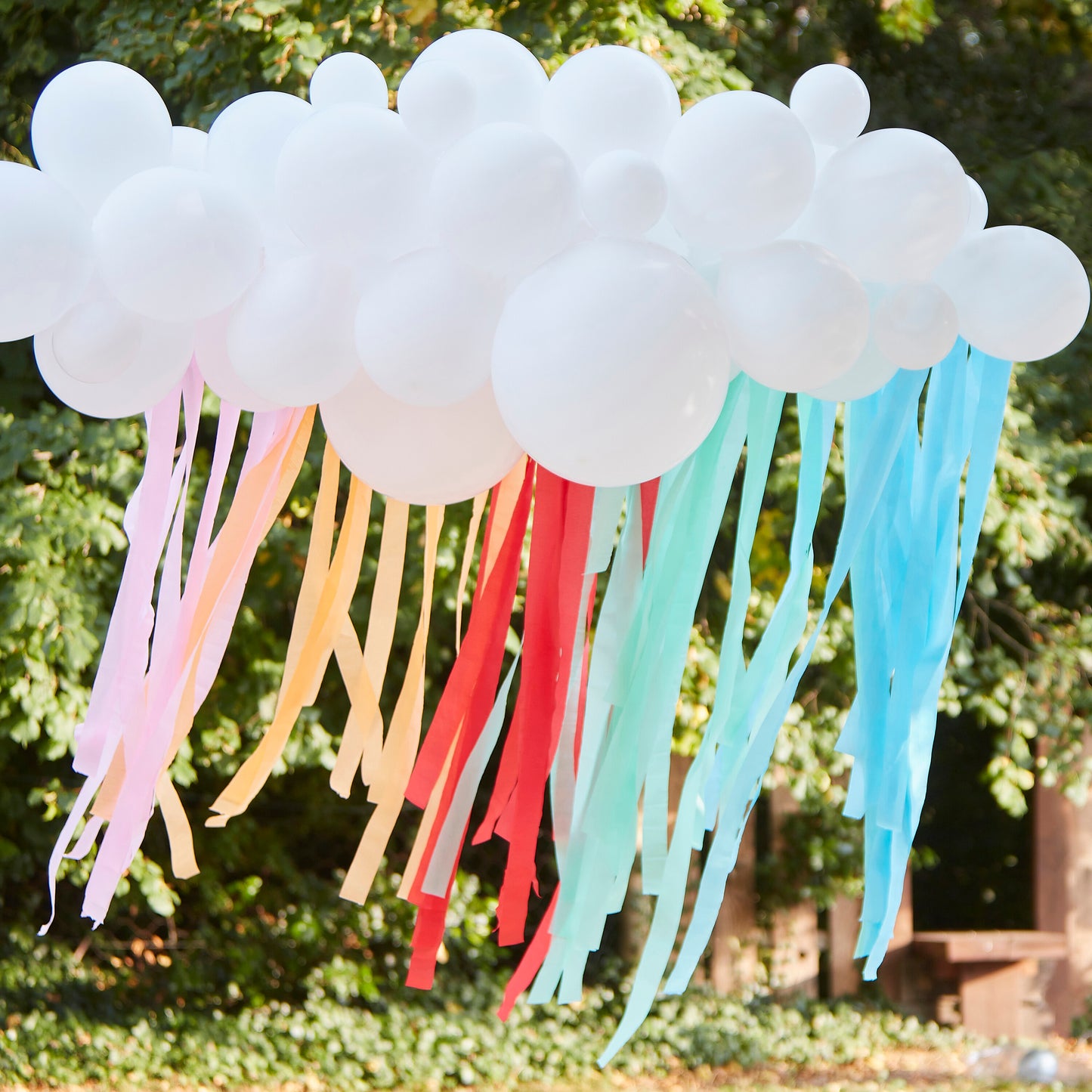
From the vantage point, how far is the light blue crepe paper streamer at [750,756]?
1.42 metres

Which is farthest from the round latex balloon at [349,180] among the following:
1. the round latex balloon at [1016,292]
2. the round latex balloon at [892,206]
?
the round latex balloon at [1016,292]

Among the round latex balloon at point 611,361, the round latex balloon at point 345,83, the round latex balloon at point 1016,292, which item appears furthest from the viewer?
the round latex balloon at point 345,83

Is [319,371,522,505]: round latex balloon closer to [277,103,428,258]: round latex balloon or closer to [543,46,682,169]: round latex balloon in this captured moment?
[277,103,428,258]: round latex balloon

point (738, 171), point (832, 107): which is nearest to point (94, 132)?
point (738, 171)

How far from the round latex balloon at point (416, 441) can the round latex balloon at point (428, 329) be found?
91 mm

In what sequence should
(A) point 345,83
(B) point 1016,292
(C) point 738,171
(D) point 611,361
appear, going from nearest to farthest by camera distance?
(D) point 611,361
(C) point 738,171
(B) point 1016,292
(A) point 345,83

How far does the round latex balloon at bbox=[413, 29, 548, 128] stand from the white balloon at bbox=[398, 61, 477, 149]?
0.20 ft

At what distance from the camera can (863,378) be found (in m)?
1.37

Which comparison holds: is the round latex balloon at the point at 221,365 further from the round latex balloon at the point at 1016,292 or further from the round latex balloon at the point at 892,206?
the round latex balloon at the point at 1016,292

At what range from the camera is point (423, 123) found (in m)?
1.25

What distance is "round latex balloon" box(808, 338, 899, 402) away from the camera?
1.37 m

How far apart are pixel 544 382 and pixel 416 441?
26cm

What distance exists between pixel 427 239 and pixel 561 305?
206 millimetres

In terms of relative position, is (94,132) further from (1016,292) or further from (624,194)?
(1016,292)
